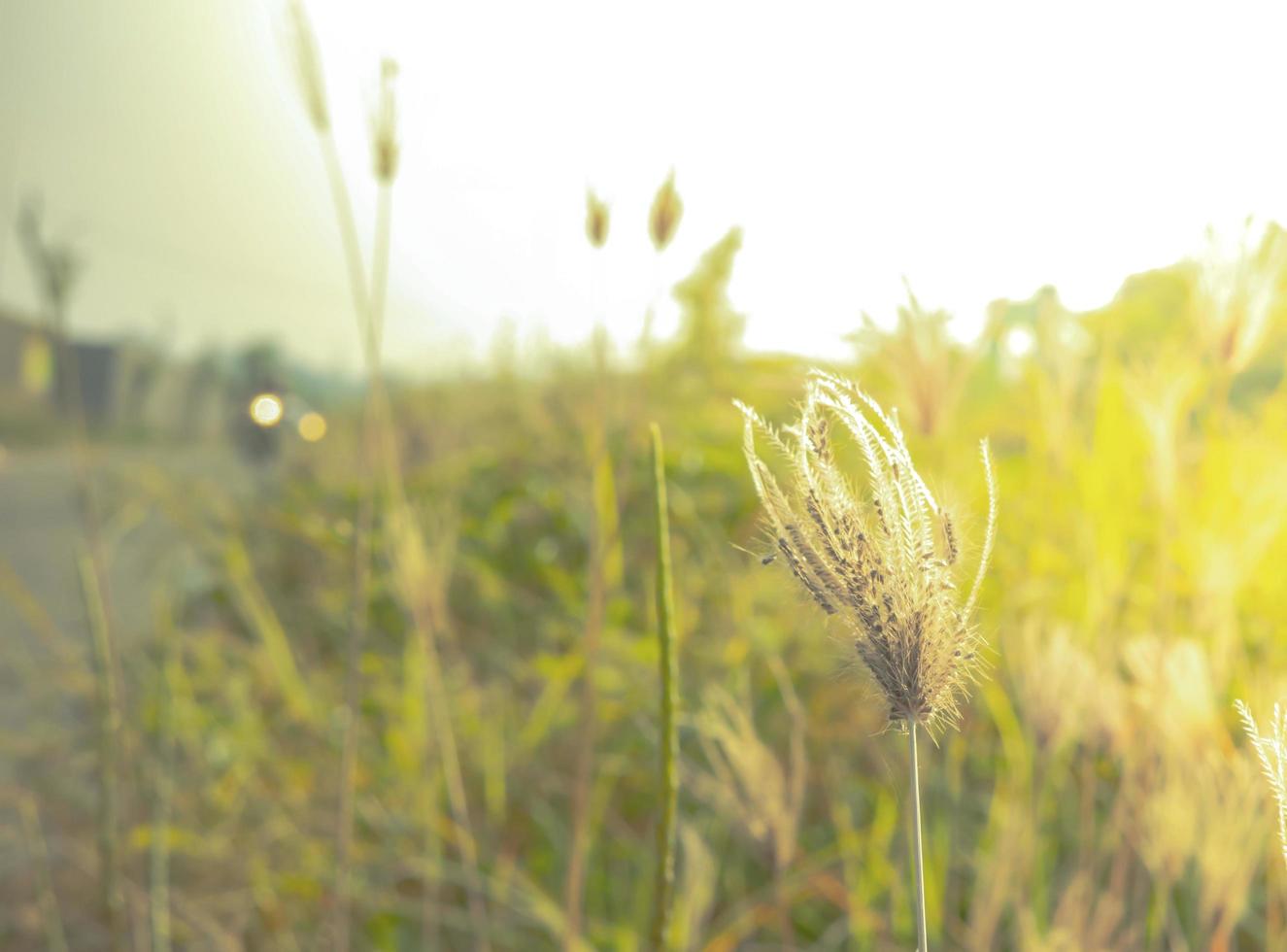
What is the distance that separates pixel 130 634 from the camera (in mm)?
1646

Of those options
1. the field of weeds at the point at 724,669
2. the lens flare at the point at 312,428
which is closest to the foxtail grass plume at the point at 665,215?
the field of weeds at the point at 724,669

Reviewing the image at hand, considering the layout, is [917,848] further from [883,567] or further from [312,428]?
[312,428]

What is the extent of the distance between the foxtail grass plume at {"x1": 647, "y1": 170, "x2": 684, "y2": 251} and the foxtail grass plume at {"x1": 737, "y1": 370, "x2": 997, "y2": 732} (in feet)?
0.52

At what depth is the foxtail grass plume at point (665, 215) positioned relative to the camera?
0.32m

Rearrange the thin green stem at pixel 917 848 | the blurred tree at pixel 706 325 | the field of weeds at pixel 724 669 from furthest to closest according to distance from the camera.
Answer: the blurred tree at pixel 706 325
the field of weeds at pixel 724 669
the thin green stem at pixel 917 848

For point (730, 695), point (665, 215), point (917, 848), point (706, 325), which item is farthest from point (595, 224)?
point (706, 325)

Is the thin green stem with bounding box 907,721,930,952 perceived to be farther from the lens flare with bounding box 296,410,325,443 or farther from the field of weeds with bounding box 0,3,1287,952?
the lens flare with bounding box 296,410,325,443

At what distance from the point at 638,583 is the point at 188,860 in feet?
2.01

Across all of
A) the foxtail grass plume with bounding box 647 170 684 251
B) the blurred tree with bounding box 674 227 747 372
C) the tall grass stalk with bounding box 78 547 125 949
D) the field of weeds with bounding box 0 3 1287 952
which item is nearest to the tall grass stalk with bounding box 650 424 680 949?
the field of weeds with bounding box 0 3 1287 952

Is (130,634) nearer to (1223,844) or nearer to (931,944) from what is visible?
(931,944)

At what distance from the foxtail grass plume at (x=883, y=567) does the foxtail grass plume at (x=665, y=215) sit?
157mm

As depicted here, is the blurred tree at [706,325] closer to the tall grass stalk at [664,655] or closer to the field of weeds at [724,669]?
the field of weeds at [724,669]

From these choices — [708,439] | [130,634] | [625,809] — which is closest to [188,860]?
[625,809]

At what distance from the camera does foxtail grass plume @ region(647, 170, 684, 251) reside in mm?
317
